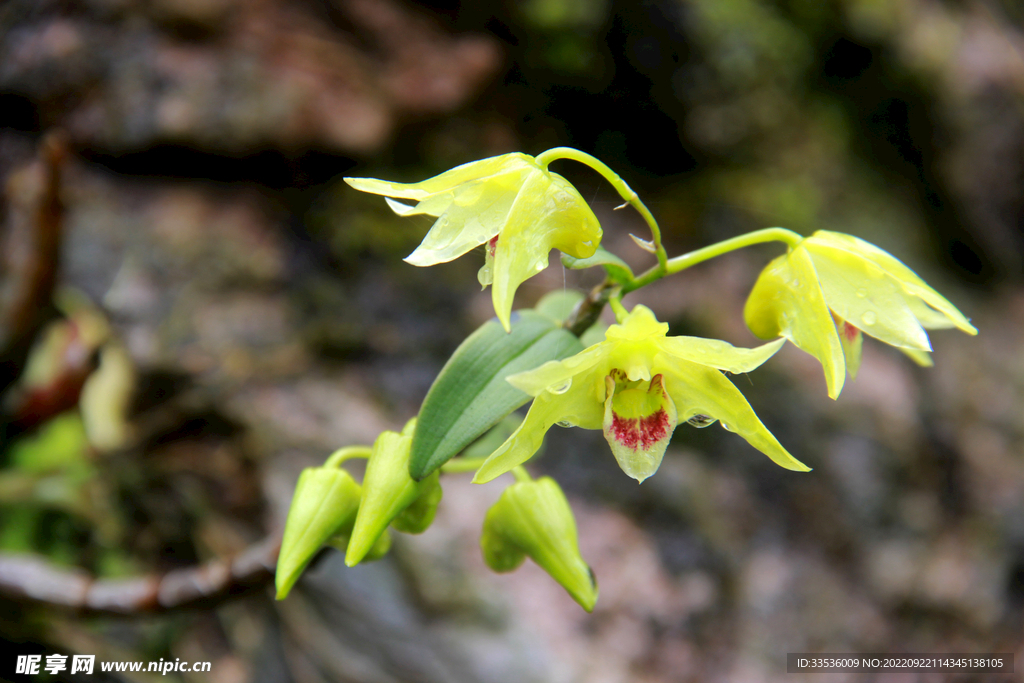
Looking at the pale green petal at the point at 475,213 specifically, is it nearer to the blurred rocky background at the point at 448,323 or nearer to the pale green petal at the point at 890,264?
the pale green petal at the point at 890,264

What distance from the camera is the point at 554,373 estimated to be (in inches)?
31.5

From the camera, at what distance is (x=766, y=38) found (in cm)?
277

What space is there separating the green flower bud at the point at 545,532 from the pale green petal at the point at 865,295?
23.4 inches

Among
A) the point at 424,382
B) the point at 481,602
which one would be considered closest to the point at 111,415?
the point at 424,382

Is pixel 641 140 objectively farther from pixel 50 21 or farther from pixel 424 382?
pixel 50 21

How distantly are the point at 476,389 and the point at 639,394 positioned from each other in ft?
0.87

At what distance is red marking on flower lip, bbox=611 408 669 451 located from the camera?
0.93m

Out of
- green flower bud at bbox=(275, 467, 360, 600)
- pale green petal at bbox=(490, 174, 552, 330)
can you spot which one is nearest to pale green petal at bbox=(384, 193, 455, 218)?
pale green petal at bbox=(490, 174, 552, 330)

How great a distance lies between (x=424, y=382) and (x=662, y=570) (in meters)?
1.15

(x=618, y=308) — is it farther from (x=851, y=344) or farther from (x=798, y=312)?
(x=851, y=344)

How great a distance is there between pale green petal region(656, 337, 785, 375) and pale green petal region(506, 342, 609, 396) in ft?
0.34

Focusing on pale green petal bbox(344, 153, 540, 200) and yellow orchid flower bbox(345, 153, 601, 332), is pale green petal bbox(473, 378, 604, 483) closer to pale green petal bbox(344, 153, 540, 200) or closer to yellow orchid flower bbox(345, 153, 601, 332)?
yellow orchid flower bbox(345, 153, 601, 332)

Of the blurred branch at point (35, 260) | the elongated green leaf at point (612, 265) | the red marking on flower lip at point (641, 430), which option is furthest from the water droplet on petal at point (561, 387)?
the blurred branch at point (35, 260)

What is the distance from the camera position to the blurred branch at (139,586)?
1300 mm
